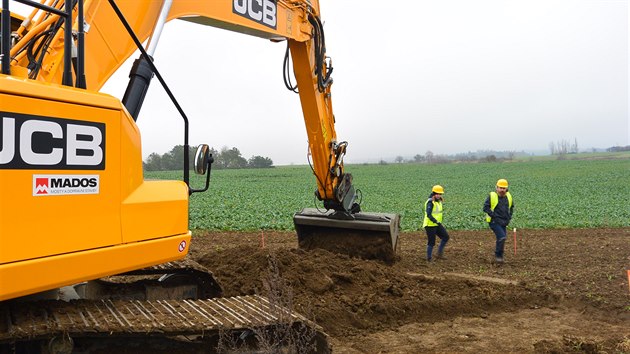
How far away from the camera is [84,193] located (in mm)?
3203

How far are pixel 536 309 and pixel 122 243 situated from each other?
6.26 m

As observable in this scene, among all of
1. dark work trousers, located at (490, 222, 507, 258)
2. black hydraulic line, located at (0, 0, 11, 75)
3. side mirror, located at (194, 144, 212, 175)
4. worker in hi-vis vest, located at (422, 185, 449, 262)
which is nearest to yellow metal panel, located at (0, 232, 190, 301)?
side mirror, located at (194, 144, 212, 175)

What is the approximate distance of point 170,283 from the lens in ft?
18.4

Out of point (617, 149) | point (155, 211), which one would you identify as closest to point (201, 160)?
point (155, 211)

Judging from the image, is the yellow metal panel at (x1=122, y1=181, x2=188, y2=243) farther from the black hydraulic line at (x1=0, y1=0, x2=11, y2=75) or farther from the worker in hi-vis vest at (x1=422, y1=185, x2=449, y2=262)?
the worker in hi-vis vest at (x1=422, y1=185, x2=449, y2=262)

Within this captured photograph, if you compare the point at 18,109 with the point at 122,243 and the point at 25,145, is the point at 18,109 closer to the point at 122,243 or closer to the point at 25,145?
the point at 25,145

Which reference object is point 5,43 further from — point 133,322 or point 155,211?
point 133,322

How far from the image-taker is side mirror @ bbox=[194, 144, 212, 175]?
13.0 feet

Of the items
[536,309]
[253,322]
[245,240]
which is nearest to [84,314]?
[253,322]

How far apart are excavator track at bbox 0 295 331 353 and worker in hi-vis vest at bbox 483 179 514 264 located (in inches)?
318

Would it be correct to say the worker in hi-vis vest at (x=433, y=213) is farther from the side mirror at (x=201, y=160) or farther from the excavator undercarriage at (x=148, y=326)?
the side mirror at (x=201, y=160)

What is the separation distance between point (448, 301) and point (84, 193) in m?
5.61

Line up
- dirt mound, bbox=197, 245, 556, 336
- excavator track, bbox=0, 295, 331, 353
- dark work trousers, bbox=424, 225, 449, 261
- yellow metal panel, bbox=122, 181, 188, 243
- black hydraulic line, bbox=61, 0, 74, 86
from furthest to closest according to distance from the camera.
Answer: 1. dark work trousers, bbox=424, 225, 449, 261
2. dirt mound, bbox=197, 245, 556, 336
3. yellow metal panel, bbox=122, 181, 188, 243
4. black hydraulic line, bbox=61, 0, 74, 86
5. excavator track, bbox=0, 295, 331, 353

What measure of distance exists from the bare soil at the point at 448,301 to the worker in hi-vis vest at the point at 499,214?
0.50 metres
